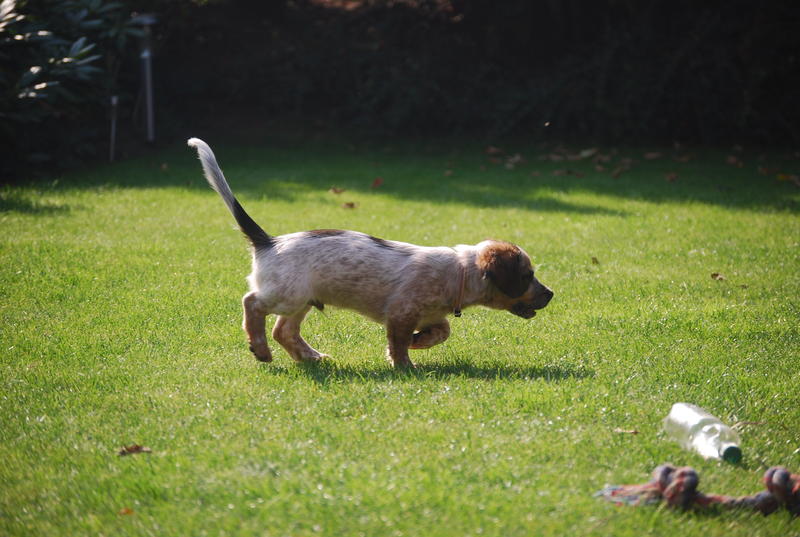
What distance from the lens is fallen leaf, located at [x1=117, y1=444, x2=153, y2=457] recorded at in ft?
13.2

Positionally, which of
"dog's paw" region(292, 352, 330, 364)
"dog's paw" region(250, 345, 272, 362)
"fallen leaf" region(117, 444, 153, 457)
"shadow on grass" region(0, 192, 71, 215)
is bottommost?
"fallen leaf" region(117, 444, 153, 457)

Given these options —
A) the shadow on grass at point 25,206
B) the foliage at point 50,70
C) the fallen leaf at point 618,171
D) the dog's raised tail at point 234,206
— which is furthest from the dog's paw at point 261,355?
the fallen leaf at point 618,171

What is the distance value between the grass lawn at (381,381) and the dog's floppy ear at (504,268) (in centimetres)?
48

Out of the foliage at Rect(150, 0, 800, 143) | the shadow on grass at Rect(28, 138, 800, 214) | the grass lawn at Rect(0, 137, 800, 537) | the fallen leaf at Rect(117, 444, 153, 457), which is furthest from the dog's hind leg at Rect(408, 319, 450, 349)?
the foliage at Rect(150, 0, 800, 143)

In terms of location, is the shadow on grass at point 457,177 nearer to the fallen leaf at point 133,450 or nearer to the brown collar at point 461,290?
the brown collar at point 461,290

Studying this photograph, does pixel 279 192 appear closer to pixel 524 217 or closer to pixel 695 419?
pixel 524 217

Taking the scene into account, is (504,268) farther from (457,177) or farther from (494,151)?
(494,151)

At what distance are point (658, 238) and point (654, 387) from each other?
171 inches

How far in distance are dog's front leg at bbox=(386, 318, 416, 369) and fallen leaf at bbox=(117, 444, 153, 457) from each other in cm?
177

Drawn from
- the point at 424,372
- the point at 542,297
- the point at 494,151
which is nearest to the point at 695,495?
the point at 424,372

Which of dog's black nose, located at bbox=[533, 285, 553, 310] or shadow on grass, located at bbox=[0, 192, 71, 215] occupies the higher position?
dog's black nose, located at bbox=[533, 285, 553, 310]

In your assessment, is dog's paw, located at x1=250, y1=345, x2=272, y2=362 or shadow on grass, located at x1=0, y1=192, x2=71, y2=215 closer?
dog's paw, located at x1=250, y1=345, x2=272, y2=362

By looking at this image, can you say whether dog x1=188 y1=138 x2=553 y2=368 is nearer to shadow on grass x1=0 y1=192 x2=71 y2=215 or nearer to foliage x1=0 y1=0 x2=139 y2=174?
shadow on grass x1=0 y1=192 x2=71 y2=215

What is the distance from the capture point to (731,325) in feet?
20.1
